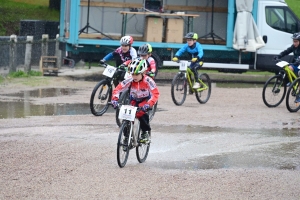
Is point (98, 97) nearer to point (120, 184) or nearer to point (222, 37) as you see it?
point (120, 184)

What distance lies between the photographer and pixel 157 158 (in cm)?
994

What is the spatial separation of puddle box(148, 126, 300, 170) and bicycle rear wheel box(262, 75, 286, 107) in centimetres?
312

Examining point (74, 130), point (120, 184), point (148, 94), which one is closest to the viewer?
point (120, 184)

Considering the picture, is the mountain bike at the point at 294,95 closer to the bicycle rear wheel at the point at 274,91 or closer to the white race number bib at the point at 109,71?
the bicycle rear wheel at the point at 274,91

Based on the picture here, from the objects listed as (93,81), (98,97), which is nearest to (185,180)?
(98,97)

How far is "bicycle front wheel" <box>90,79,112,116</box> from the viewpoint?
13.8m

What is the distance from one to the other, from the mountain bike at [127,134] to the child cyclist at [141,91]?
97 millimetres

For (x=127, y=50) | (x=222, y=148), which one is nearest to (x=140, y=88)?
(x=222, y=148)

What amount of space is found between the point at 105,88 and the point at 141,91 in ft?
14.5

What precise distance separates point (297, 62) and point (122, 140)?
791 centimetres

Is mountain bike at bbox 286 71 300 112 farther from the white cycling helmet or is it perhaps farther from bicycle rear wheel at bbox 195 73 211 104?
the white cycling helmet

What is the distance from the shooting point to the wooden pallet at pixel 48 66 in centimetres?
2281

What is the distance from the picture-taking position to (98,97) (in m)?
13.8

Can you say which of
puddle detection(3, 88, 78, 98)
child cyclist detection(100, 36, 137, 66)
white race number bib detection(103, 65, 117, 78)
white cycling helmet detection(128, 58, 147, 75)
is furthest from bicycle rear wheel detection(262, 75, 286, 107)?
white cycling helmet detection(128, 58, 147, 75)
